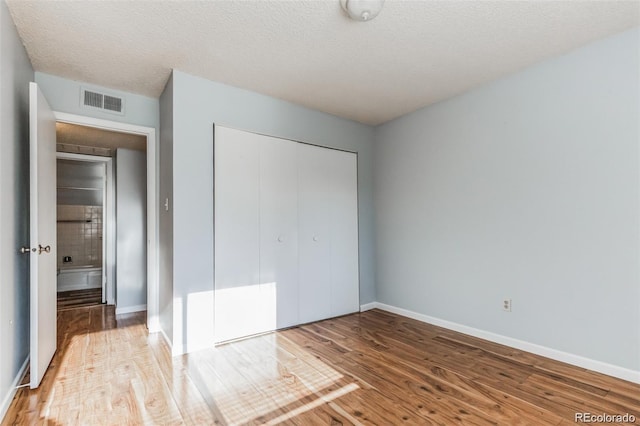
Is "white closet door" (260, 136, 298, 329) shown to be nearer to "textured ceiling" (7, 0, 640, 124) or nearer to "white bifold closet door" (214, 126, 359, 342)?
"white bifold closet door" (214, 126, 359, 342)

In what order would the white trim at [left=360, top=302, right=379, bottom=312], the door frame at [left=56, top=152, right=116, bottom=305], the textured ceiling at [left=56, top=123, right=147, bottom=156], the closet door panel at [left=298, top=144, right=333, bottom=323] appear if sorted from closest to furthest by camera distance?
the closet door panel at [left=298, top=144, right=333, bottom=323] → the textured ceiling at [left=56, top=123, right=147, bottom=156] → the white trim at [left=360, top=302, right=379, bottom=312] → the door frame at [left=56, top=152, right=116, bottom=305]

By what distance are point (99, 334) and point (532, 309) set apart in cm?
410

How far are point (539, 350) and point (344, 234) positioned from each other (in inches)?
85.4

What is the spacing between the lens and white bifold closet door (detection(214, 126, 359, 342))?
3006mm

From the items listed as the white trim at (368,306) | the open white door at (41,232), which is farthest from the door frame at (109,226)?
the white trim at (368,306)

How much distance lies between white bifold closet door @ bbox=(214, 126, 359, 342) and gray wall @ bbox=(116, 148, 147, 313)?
201 centimetres

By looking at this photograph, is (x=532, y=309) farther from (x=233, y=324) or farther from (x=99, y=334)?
(x=99, y=334)

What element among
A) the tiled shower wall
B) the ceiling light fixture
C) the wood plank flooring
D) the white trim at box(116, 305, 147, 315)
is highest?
the ceiling light fixture

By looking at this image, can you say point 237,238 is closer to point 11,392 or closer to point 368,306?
point 11,392

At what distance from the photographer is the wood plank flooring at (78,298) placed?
14.9 feet

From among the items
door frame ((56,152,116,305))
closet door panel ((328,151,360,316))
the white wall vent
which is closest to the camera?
the white wall vent

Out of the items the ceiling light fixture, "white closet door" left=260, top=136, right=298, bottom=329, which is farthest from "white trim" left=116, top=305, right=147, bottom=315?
the ceiling light fixture

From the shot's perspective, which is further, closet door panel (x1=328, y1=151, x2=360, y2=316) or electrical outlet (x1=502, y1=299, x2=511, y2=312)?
closet door panel (x1=328, y1=151, x2=360, y2=316)

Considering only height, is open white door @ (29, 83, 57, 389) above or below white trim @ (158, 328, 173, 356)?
above
